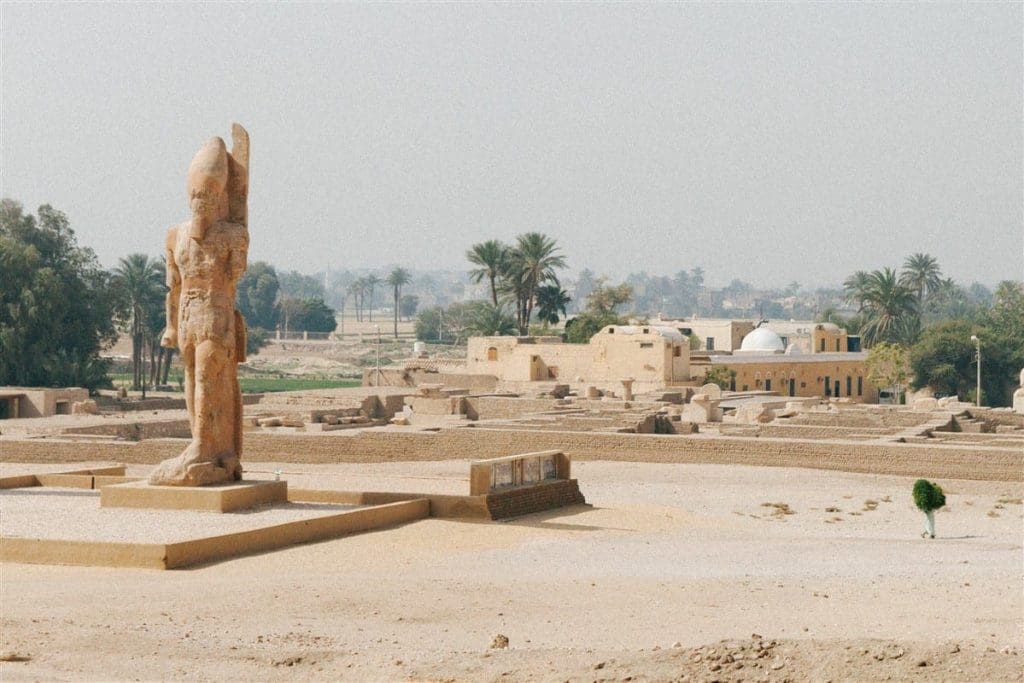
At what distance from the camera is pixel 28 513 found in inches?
674

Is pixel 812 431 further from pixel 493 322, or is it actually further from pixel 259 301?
pixel 259 301

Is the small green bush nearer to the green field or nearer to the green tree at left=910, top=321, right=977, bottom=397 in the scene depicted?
the green tree at left=910, top=321, right=977, bottom=397

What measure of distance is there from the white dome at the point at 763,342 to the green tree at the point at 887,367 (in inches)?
274

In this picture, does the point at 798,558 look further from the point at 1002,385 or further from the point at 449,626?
the point at 1002,385

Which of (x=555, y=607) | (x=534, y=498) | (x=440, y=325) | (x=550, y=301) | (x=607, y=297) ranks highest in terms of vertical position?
(x=440, y=325)

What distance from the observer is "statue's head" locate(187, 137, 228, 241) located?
17516 millimetres

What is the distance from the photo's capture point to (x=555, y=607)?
41.8 feet

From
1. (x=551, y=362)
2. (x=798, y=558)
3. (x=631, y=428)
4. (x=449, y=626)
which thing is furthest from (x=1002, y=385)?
(x=449, y=626)

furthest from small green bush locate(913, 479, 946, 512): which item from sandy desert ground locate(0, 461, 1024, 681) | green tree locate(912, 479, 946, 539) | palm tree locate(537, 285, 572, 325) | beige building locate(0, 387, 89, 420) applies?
palm tree locate(537, 285, 572, 325)

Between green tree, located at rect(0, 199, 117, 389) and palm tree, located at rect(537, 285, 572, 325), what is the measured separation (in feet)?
66.3

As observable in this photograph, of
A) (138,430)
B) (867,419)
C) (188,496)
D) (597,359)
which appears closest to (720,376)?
(597,359)

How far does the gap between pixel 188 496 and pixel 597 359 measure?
34.9m

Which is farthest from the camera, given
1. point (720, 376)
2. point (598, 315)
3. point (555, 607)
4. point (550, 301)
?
point (598, 315)

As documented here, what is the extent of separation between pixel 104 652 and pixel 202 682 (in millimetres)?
1175
